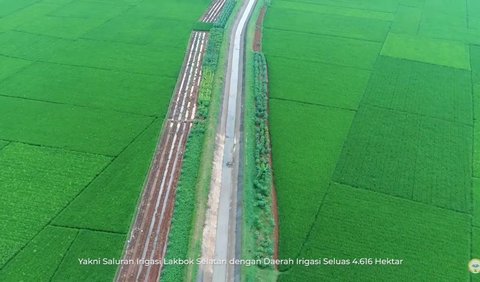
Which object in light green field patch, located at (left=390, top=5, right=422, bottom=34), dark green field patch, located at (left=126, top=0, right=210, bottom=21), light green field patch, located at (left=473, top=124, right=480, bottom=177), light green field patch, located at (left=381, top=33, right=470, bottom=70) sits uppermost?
dark green field patch, located at (left=126, top=0, right=210, bottom=21)

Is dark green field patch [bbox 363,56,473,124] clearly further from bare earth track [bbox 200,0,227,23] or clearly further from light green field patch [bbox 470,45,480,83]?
bare earth track [bbox 200,0,227,23]

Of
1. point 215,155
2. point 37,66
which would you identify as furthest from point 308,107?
point 37,66

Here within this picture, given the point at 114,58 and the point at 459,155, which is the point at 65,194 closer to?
the point at 114,58

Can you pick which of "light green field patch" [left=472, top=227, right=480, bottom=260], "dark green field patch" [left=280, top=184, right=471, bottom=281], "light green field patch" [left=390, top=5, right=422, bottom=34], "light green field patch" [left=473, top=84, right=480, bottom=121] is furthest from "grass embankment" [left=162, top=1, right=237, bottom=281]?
"light green field patch" [left=390, top=5, right=422, bottom=34]

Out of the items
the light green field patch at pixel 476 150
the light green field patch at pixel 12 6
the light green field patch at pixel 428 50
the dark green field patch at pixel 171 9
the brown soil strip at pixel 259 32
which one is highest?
the light green field patch at pixel 12 6

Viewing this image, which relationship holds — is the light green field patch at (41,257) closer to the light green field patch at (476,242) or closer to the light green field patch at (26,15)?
the light green field patch at (476,242)

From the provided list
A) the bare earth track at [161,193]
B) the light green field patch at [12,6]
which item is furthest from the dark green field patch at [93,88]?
the light green field patch at [12,6]

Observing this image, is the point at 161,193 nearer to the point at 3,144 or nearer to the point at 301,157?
the point at 301,157

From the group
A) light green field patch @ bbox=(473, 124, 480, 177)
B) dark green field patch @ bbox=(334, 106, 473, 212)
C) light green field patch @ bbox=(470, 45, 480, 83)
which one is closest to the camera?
dark green field patch @ bbox=(334, 106, 473, 212)
